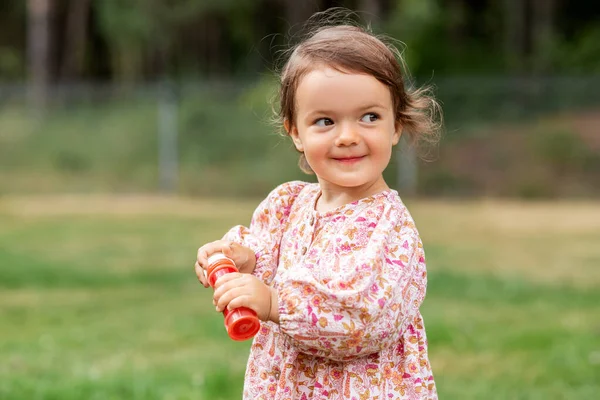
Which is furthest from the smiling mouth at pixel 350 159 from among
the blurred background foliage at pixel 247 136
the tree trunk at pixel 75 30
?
the tree trunk at pixel 75 30

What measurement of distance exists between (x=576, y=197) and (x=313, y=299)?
15.6 m

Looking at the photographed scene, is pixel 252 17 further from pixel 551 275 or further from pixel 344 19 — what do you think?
pixel 344 19

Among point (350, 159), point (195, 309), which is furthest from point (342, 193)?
point (195, 309)

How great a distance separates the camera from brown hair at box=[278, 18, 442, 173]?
2.45 meters

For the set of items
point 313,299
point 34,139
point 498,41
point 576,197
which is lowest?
point 313,299

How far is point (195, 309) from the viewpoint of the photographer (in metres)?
7.70

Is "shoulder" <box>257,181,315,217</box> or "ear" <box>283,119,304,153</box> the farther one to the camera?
"shoulder" <box>257,181,315,217</box>

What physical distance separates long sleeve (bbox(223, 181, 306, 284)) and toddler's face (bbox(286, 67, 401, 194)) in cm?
28

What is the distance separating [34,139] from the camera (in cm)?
1969

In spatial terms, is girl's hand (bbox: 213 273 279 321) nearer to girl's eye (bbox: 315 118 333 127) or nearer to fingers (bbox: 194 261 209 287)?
fingers (bbox: 194 261 209 287)

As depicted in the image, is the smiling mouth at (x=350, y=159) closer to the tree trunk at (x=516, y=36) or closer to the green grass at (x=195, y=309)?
the green grass at (x=195, y=309)

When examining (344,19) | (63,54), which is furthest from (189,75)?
(344,19)

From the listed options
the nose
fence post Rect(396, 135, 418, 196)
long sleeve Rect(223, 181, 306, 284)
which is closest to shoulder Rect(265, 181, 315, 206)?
long sleeve Rect(223, 181, 306, 284)

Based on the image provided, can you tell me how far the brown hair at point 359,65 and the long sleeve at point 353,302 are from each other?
38cm
